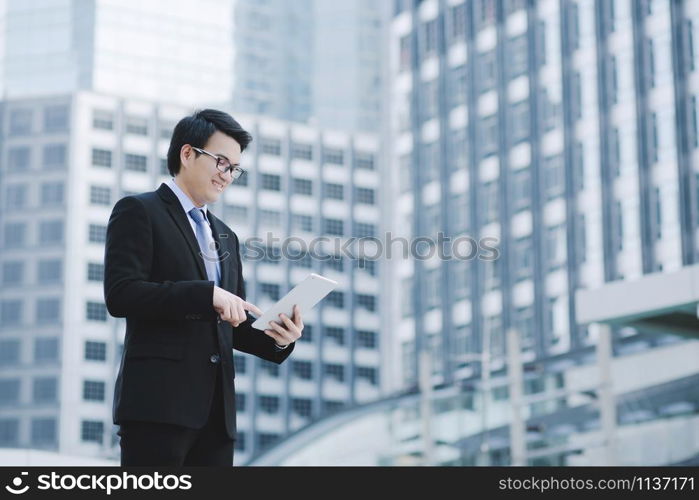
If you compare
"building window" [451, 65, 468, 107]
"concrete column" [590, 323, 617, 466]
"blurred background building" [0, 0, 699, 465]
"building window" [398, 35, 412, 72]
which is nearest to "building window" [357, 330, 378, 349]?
"blurred background building" [0, 0, 699, 465]

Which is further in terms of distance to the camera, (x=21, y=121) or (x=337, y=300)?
(x=337, y=300)

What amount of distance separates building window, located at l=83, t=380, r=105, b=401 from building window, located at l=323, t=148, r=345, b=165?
2796cm

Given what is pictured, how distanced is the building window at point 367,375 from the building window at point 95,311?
22.6m

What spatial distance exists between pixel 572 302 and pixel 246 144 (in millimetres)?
52187

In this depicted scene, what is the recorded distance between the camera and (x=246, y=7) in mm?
121000

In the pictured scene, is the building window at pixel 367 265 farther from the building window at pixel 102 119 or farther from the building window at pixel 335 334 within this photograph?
the building window at pixel 102 119

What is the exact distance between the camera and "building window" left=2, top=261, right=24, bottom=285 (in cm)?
9838

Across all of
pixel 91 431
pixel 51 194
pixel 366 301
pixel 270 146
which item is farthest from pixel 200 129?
pixel 366 301

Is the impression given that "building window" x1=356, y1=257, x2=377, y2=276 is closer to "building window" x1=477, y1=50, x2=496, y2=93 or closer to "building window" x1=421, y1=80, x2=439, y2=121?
"building window" x1=421, y1=80, x2=439, y2=121

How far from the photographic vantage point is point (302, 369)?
343 feet

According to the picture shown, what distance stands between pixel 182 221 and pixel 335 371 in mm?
102763

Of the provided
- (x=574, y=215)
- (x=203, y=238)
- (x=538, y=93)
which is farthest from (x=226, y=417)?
(x=538, y=93)

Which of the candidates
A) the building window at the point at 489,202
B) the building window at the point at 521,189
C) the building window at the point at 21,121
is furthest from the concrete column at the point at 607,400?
the building window at the point at 21,121

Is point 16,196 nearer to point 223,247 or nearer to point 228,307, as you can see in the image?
point 223,247
